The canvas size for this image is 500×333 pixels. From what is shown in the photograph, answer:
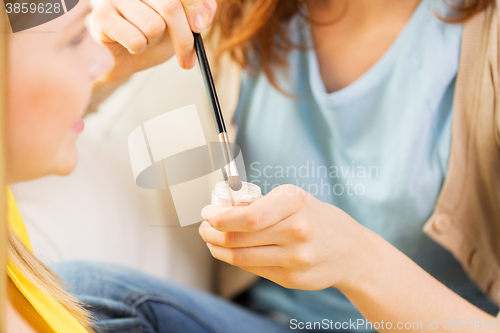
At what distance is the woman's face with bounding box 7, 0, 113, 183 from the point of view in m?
0.20

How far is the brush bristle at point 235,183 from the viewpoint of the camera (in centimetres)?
20

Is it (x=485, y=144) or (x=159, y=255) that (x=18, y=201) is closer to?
→ (x=159, y=255)

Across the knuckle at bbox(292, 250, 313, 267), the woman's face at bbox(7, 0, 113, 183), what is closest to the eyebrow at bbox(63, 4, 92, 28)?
the woman's face at bbox(7, 0, 113, 183)

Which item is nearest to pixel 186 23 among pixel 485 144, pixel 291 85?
pixel 291 85

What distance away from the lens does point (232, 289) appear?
38 centimetres

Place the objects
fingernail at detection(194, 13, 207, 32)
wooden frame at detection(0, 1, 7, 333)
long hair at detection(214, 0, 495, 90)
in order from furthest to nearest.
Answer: long hair at detection(214, 0, 495, 90), fingernail at detection(194, 13, 207, 32), wooden frame at detection(0, 1, 7, 333)

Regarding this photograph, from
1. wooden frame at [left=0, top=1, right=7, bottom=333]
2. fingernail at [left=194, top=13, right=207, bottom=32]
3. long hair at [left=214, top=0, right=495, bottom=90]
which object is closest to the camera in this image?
wooden frame at [left=0, top=1, right=7, bottom=333]

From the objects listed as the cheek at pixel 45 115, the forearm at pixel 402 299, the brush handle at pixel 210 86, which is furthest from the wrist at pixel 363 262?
the cheek at pixel 45 115

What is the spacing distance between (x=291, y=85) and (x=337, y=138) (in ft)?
0.24

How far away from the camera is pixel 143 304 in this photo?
0.30 metres

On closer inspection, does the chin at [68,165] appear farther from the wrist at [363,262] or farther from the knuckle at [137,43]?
the wrist at [363,262]

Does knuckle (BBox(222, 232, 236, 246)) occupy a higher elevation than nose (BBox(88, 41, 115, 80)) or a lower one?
lower

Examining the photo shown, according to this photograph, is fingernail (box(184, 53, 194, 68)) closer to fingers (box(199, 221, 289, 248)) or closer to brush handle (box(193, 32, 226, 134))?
brush handle (box(193, 32, 226, 134))

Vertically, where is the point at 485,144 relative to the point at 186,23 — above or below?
below
